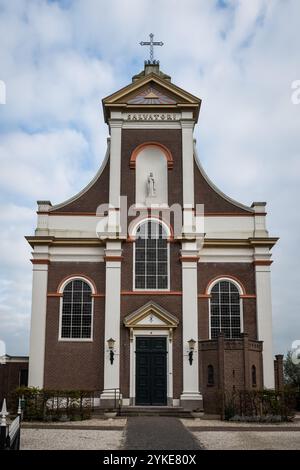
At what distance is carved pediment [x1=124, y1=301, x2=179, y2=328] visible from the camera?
27.3 m

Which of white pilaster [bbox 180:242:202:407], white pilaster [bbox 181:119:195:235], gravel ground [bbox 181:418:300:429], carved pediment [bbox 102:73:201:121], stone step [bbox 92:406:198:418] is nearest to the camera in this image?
gravel ground [bbox 181:418:300:429]

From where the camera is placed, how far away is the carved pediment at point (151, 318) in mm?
27266

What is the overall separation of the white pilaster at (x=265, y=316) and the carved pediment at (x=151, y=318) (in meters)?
3.82

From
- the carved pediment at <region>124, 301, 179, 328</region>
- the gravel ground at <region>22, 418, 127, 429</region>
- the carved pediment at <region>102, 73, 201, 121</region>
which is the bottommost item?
the gravel ground at <region>22, 418, 127, 429</region>

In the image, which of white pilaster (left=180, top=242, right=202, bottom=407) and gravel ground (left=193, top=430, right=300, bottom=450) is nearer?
gravel ground (left=193, top=430, right=300, bottom=450)

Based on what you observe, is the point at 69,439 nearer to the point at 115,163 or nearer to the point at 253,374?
the point at 253,374

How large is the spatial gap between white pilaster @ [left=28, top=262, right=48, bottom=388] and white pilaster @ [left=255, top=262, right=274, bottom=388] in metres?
9.62

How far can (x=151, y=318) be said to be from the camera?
90.0 ft

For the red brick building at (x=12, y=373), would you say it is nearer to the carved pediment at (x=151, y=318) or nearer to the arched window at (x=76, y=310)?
the arched window at (x=76, y=310)

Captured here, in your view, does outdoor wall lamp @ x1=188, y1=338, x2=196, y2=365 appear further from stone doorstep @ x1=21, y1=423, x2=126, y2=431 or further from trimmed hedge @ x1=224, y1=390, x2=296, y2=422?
stone doorstep @ x1=21, y1=423, x2=126, y2=431

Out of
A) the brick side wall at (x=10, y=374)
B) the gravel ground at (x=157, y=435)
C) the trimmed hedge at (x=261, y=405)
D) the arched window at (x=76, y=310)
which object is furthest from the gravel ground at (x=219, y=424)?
the brick side wall at (x=10, y=374)

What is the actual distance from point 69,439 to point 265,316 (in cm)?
1320

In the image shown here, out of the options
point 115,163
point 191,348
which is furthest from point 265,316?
point 115,163

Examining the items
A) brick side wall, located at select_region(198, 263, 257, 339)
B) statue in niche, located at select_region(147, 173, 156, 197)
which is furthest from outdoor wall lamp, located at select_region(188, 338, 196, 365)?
statue in niche, located at select_region(147, 173, 156, 197)
